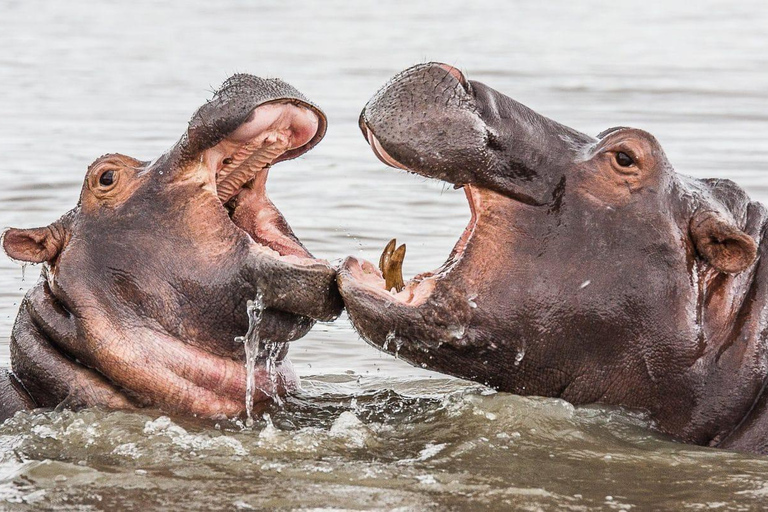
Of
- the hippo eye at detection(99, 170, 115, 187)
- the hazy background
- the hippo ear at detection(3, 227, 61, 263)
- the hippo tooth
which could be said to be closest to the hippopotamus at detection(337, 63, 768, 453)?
the hippo tooth

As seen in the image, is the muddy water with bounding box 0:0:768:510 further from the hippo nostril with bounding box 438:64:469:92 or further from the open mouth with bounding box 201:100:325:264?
the open mouth with bounding box 201:100:325:264

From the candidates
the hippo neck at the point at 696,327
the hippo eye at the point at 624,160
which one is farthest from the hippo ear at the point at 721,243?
the hippo eye at the point at 624,160

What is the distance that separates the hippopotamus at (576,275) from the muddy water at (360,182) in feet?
0.83

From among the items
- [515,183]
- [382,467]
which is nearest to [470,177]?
[515,183]

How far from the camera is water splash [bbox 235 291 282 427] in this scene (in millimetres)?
6238

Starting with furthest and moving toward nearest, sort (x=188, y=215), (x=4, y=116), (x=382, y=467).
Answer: (x=4, y=116)
(x=188, y=215)
(x=382, y=467)

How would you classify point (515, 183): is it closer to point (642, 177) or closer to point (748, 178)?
point (642, 177)

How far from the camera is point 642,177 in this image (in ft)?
19.0

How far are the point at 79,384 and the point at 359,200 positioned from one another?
5351mm

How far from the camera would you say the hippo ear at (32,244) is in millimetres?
6418

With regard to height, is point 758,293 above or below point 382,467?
above

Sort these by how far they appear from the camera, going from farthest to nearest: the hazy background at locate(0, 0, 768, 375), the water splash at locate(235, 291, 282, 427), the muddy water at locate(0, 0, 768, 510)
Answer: the hazy background at locate(0, 0, 768, 375) → the water splash at locate(235, 291, 282, 427) → the muddy water at locate(0, 0, 768, 510)

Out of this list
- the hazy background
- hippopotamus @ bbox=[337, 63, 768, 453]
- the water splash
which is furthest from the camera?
the hazy background

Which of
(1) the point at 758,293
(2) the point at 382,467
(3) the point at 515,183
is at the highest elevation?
(3) the point at 515,183
